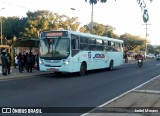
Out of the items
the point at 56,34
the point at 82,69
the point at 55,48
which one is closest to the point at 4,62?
the point at 55,48

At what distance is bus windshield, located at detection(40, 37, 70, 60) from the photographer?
21.3 metres

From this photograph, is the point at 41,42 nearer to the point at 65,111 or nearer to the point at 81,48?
the point at 81,48

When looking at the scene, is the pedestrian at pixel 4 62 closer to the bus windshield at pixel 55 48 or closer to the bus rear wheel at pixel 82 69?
the bus windshield at pixel 55 48

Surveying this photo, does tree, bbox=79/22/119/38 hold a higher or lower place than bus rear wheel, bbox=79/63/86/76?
higher

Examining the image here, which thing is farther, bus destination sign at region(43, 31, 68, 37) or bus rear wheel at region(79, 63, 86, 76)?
bus rear wheel at region(79, 63, 86, 76)

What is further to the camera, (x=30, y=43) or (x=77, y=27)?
(x=77, y=27)

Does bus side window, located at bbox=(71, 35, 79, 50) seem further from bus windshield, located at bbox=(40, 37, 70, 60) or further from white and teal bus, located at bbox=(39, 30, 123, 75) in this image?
bus windshield, located at bbox=(40, 37, 70, 60)

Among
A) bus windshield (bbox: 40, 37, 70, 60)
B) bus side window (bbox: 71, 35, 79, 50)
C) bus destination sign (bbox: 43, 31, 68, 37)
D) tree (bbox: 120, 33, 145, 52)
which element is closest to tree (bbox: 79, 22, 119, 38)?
tree (bbox: 120, 33, 145, 52)

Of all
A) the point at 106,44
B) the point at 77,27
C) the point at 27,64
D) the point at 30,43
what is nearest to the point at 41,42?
the point at 27,64

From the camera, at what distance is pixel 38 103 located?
10.7 m

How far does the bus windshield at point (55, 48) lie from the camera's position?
838 inches

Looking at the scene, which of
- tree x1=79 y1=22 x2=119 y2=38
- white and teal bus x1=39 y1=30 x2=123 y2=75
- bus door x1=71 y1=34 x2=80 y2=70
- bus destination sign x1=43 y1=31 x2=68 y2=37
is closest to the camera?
white and teal bus x1=39 y1=30 x2=123 y2=75

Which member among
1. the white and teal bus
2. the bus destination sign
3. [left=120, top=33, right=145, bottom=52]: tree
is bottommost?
the white and teal bus

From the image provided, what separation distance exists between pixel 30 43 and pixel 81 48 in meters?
5.88
